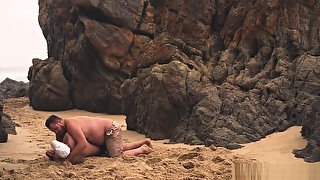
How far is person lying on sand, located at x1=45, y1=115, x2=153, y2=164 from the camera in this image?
5.93m

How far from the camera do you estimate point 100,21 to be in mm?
14711

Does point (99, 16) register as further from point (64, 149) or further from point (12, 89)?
point (12, 89)

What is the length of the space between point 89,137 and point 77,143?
1.15 feet

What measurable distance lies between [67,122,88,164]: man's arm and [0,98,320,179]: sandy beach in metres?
0.13

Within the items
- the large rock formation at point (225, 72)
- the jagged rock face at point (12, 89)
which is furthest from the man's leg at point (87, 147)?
the jagged rock face at point (12, 89)

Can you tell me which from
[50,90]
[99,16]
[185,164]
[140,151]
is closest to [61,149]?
[140,151]

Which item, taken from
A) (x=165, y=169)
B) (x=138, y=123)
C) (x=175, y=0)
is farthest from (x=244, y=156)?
(x=175, y=0)

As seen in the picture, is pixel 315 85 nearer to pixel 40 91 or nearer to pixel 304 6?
pixel 304 6

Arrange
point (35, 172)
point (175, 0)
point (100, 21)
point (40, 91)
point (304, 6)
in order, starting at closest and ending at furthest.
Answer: point (35, 172), point (304, 6), point (175, 0), point (100, 21), point (40, 91)

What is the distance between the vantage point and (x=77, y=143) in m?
5.94

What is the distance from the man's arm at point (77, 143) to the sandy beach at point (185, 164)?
0.13m

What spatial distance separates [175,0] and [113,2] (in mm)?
4820

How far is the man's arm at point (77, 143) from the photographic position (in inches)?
231

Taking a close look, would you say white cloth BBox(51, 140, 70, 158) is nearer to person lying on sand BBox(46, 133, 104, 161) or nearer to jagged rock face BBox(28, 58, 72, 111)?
person lying on sand BBox(46, 133, 104, 161)
